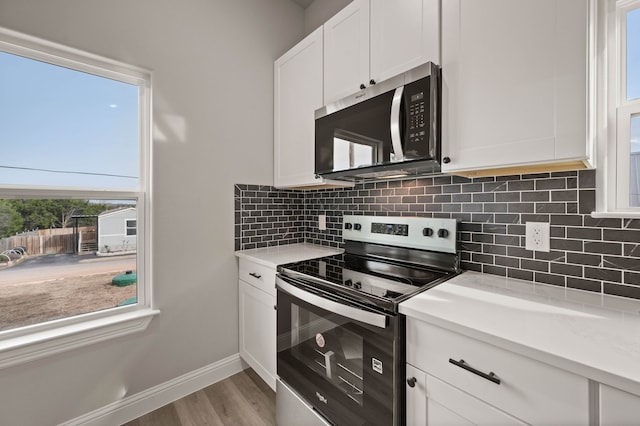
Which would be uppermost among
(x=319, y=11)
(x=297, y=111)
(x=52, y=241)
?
(x=319, y=11)

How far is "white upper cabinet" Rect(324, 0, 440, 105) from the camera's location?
1.31 m

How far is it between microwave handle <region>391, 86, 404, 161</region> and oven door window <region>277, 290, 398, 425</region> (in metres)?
0.77

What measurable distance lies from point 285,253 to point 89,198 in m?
1.21

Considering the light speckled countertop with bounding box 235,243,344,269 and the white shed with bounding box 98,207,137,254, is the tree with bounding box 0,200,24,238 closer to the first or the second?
the white shed with bounding box 98,207,137,254

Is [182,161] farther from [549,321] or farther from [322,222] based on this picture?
[549,321]

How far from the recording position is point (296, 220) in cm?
260

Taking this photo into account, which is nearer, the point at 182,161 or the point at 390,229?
the point at 390,229

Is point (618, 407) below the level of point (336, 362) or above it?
above

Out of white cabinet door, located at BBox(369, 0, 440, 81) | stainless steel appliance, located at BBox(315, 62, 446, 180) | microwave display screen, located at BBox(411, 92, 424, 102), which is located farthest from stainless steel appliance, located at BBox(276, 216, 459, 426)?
white cabinet door, located at BBox(369, 0, 440, 81)

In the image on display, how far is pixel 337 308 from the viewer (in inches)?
49.0

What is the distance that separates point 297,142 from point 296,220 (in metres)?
0.77

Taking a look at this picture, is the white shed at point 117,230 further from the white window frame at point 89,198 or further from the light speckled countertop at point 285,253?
the light speckled countertop at point 285,253

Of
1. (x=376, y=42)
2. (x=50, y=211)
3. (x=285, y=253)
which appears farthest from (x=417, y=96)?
(x=50, y=211)

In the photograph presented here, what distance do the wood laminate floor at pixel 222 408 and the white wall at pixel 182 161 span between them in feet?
0.58
